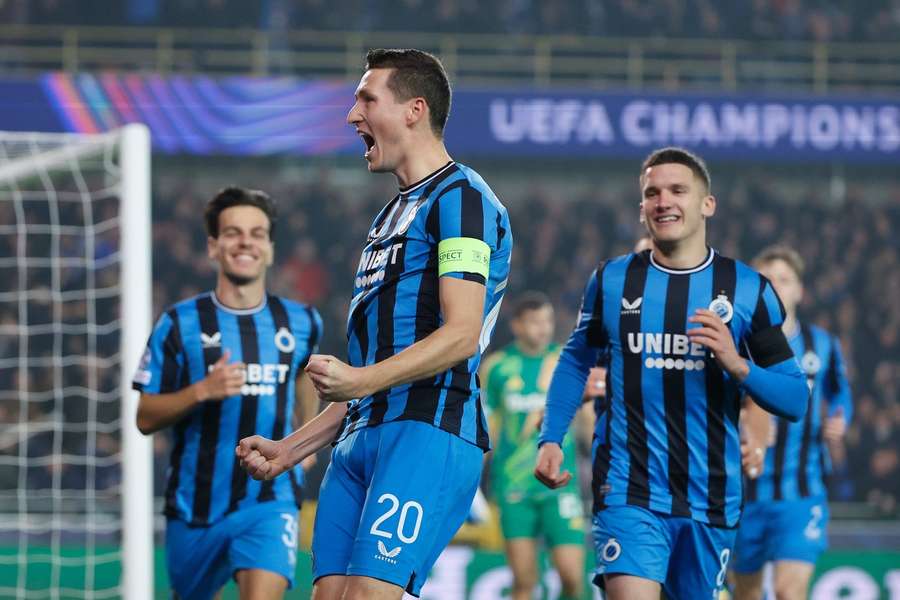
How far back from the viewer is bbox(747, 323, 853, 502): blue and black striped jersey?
251 inches

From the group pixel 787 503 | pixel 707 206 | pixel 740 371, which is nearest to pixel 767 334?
pixel 740 371

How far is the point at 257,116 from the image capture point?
57.2 feet

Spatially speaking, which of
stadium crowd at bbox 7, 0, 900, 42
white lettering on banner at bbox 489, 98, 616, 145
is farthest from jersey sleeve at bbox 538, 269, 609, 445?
stadium crowd at bbox 7, 0, 900, 42

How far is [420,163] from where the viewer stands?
3.39 m

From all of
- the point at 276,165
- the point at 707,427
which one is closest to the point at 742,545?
the point at 707,427

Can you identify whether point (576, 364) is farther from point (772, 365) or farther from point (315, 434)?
point (315, 434)

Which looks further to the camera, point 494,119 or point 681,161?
point 494,119

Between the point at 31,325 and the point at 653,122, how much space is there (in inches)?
338

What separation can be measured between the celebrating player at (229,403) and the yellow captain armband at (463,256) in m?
1.63

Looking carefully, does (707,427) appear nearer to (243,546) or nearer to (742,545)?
(243,546)

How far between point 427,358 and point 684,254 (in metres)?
1.61

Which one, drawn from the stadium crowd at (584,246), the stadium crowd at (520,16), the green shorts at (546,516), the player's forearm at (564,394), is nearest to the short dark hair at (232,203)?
the player's forearm at (564,394)

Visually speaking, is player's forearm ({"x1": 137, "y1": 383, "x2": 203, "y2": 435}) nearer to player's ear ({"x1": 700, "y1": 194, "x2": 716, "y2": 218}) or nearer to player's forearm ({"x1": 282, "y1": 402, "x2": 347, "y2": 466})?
player's forearm ({"x1": 282, "y1": 402, "x2": 347, "y2": 466})

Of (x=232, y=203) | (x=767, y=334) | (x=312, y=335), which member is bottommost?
(x=767, y=334)
